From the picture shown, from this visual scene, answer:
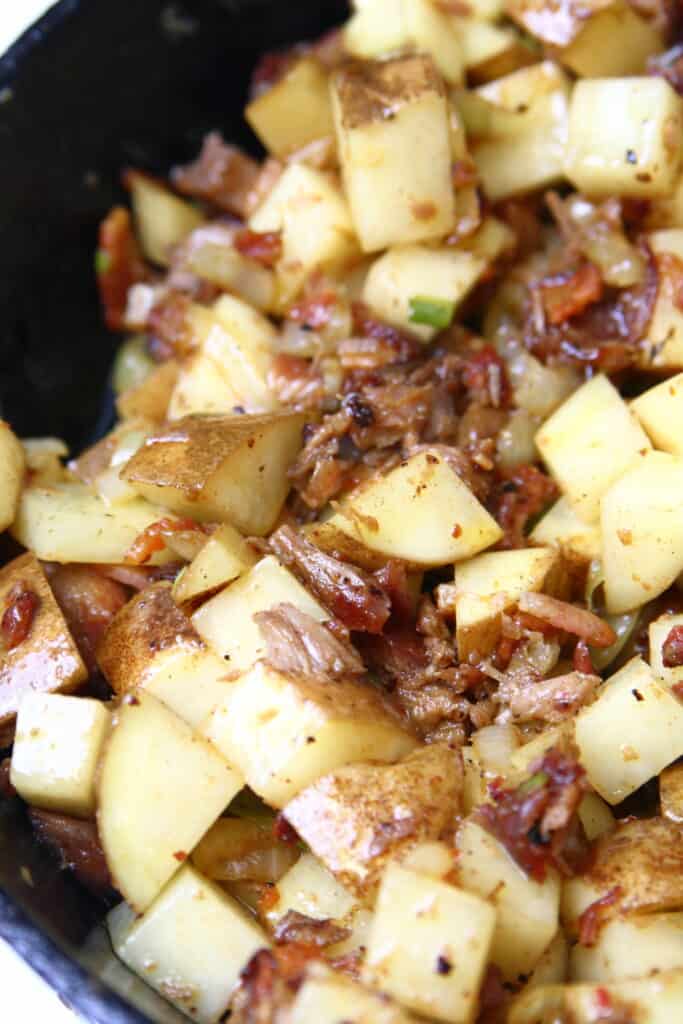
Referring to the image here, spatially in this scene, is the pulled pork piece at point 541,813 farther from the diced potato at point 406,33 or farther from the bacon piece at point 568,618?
the diced potato at point 406,33

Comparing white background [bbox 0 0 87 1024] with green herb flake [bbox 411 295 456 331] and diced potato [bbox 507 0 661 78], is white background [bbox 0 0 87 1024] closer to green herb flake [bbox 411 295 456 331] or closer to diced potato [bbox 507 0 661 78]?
green herb flake [bbox 411 295 456 331]

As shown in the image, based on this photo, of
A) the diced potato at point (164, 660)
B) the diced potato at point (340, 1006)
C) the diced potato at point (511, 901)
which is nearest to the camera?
the diced potato at point (340, 1006)

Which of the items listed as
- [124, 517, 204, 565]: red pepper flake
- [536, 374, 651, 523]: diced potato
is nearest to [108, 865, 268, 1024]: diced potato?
[124, 517, 204, 565]: red pepper flake

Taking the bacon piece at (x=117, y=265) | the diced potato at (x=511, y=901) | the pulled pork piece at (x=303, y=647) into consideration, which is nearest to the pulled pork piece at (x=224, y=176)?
the bacon piece at (x=117, y=265)

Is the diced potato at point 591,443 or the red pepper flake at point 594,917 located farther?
the diced potato at point 591,443

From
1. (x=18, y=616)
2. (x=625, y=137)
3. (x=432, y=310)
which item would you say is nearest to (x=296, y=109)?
(x=432, y=310)

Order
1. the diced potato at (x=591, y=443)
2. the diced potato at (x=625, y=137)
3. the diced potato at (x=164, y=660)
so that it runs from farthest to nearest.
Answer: the diced potato at (x=625, y=137)
the diced potato at (x=591, y=443)
the diced potato at (x=164, y=660)
